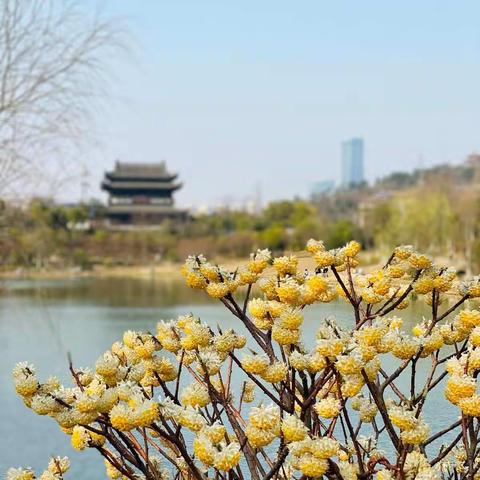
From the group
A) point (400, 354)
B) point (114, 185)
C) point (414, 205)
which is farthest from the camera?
point (114, 185)

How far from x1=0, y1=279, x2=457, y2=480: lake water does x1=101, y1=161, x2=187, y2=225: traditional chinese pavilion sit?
1075cm

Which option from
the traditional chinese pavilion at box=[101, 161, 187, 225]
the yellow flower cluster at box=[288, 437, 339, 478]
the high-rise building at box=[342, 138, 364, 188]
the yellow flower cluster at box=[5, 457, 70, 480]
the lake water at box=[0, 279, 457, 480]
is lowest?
the lake water at box=[0, 279, 457, 480]

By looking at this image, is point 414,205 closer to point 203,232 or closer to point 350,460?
point 203,232

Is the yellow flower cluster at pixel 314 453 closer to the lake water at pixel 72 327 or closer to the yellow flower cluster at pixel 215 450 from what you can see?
the yellow flower cluster at pixel 215 450

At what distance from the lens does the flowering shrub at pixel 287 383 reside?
958mm

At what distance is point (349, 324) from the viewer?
4.86ft

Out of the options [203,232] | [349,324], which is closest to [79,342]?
[349,324]

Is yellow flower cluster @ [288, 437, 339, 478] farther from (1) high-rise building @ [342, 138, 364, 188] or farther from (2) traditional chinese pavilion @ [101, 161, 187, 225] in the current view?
(1) high-rise building @ [342, 138, 364, 188]

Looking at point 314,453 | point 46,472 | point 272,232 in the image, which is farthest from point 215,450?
point 272,232

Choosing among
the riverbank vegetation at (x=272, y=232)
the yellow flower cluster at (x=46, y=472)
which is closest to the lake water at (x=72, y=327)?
the yellow flower cluster at (x=46, y=472)

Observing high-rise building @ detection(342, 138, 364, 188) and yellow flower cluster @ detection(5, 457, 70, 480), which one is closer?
yellow flower cluster @ detection(5, 457, 70, 480)

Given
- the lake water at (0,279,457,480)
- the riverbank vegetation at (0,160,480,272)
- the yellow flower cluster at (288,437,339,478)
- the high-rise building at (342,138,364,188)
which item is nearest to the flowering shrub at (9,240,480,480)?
the yellow flower cluster at (288,437,339,478)

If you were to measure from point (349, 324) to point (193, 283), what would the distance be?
431mm

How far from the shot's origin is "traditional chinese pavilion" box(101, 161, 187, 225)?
33.4m
